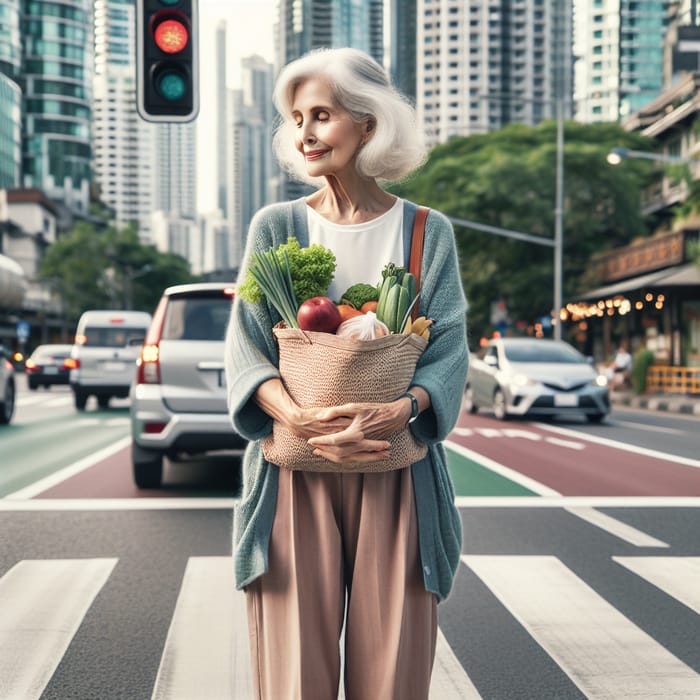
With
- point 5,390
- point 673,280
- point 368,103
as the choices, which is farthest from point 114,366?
point 368,103

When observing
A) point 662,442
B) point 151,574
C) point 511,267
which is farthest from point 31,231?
point 151,574

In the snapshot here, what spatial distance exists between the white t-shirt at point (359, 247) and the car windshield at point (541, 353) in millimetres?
16011

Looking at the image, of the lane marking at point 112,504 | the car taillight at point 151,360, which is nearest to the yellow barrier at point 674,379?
the car taillight at point 151,360

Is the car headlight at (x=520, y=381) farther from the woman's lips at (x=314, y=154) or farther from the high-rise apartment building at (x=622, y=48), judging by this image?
the high-rise apartment building at (x=622, y=48)

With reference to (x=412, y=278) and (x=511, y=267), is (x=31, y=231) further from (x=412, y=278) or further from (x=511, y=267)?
(x=412, y=278)

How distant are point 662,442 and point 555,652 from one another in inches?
396

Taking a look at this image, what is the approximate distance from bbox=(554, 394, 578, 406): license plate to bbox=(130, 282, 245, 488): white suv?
9.31 m

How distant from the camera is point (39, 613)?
4.68 meters

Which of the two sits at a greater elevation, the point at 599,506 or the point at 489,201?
the point at 489,201

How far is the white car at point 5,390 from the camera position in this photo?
16.5m

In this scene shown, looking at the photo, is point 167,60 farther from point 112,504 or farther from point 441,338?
point 441,338

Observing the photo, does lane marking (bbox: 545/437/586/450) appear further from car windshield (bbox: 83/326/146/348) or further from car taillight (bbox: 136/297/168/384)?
car windshield (bbox: 83/326/146/348)

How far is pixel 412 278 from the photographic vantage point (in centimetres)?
234

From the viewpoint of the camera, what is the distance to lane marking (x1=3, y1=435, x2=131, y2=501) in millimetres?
8484
